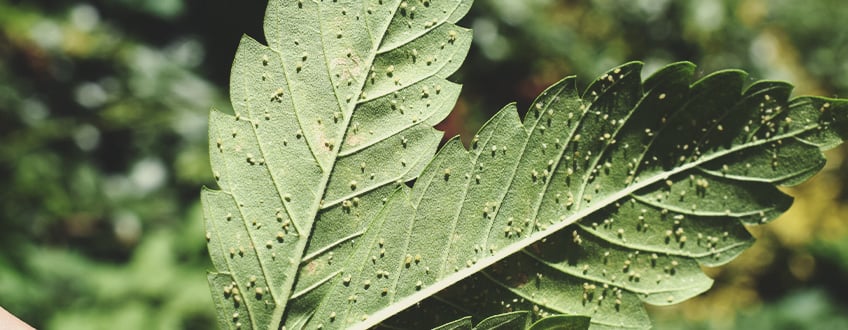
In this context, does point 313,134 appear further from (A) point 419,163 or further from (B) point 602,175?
(B) point 602,175

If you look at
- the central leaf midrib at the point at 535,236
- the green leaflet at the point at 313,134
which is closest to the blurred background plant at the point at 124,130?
the green leaflet at the point at 313,134

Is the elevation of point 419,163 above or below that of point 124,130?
below

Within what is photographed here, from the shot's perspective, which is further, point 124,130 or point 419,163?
point 124,130

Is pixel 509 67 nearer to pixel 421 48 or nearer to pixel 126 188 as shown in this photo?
pixel 126 188

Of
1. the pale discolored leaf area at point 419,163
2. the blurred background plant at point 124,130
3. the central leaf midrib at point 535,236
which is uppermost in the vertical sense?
the blurred background plant at point 124,130

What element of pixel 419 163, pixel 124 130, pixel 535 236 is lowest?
pixel 535 236

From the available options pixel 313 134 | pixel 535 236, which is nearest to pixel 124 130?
pixel 313 134

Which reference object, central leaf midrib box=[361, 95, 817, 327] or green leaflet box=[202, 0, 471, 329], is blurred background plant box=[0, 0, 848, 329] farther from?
central leaf midrib box=[361, 95, 817, 327]

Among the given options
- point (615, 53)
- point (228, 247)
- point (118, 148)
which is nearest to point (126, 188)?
point (118, 148)

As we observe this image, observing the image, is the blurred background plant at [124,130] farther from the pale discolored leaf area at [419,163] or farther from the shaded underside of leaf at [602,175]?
the shaded underside of leaf at [602,175]
